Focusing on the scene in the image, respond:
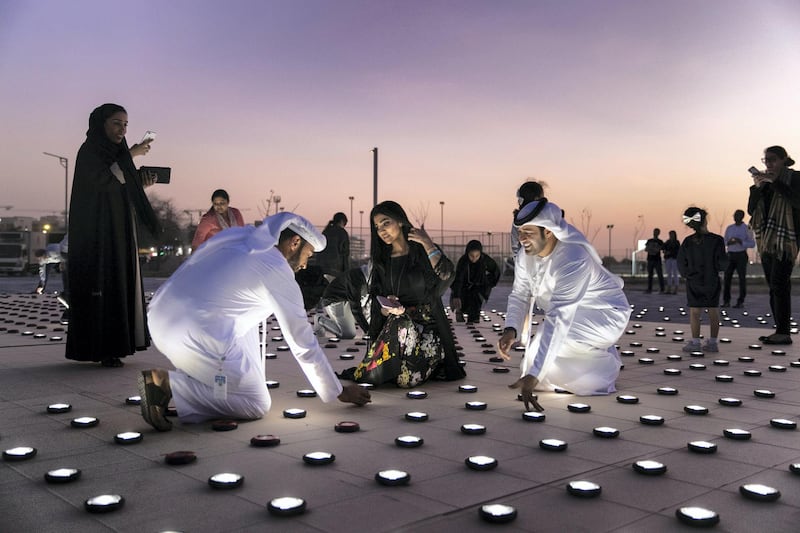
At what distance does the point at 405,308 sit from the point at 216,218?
15.6ft

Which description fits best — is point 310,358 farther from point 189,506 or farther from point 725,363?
point 725,363

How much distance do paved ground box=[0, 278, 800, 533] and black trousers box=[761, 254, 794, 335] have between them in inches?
102

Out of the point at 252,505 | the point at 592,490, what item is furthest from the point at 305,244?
the point at 592,490

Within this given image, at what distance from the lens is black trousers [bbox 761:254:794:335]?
8633 millimetres

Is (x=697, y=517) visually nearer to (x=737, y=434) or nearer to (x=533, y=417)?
(x=737, y=434)

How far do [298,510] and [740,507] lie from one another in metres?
1.87

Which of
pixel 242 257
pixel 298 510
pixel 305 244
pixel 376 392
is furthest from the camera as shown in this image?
pixel 376 392

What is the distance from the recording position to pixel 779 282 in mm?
8703

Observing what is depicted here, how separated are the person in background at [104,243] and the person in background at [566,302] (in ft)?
13.3

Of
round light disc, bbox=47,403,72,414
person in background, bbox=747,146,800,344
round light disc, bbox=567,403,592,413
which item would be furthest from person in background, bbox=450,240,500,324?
round light disc, bbox=47,403,72,414

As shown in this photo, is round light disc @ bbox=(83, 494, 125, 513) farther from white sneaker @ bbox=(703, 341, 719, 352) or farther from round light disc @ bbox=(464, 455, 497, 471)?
white sneaker @ bbox=(703, 341, 719, 352)

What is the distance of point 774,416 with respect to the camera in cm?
484

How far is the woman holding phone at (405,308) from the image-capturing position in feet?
A: 19.7

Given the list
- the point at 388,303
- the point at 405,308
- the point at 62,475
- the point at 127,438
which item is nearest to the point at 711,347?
the point at 405,308
